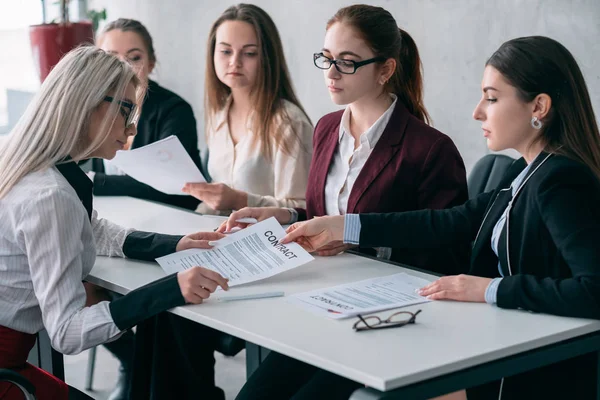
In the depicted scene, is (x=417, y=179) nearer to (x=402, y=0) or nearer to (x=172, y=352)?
(x=172, y=352)

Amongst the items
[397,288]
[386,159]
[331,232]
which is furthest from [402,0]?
[397,288]

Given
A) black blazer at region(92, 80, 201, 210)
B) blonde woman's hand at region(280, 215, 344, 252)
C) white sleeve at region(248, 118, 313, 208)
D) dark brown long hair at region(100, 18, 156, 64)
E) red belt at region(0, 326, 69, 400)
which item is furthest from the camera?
dark brown long hair at region(100, 18, 156, 64)

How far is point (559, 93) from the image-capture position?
184 centimetres

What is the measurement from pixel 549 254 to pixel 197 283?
0.79 m

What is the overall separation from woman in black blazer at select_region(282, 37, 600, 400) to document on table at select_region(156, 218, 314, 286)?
0.37 meters

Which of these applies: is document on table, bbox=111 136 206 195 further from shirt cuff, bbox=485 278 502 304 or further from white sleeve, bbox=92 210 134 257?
shirt cuff, bbox=485 278 502 304

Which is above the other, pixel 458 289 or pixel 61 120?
pixel 61 120

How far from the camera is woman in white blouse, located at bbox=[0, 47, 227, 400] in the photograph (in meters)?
1.75

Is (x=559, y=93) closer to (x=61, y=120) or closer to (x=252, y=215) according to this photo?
(x=252, y=215)

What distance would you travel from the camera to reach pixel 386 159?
7.91 feet

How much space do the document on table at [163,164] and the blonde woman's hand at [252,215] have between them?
11.2 inches

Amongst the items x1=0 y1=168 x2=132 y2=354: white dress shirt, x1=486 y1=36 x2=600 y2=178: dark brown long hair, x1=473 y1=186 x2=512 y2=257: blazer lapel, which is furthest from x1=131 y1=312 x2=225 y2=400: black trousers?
x1=486 y1=36 x2=600 y2=178: dark brown long hair

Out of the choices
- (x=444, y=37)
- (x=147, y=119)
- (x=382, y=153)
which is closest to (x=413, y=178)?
(x=382, y=153)

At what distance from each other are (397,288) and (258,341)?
457mm
